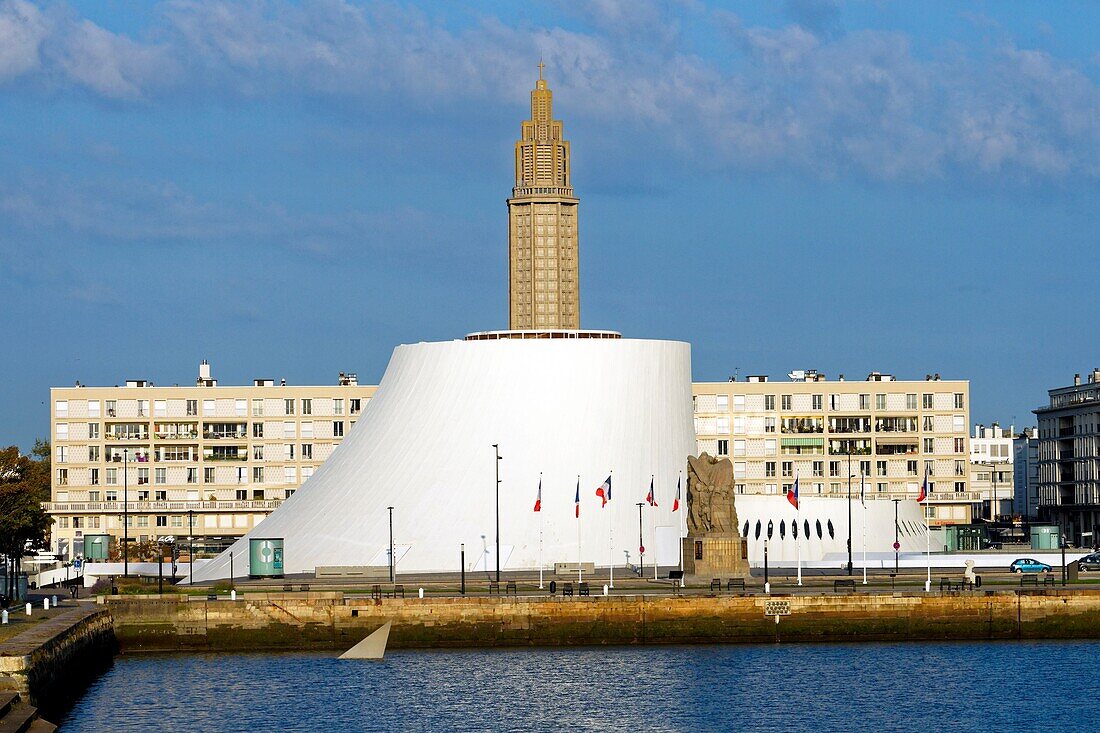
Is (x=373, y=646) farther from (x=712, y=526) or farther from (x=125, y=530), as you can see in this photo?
(x=125, y=530)

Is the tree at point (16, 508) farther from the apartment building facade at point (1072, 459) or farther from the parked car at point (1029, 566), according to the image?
the apartment building facade at point (1072, 459)

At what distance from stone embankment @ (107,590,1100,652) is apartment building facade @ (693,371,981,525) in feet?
180

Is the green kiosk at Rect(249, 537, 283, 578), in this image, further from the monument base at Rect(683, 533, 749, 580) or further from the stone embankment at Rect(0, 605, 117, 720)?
the monument base at Rect(683, 533, 749, 580)

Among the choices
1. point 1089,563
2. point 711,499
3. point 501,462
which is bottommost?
point 1089,563

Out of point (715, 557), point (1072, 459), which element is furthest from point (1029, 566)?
point (1072, 459)

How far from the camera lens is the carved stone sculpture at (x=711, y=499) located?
75438 mm

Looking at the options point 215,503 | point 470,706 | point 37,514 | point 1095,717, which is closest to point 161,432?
point 215,503

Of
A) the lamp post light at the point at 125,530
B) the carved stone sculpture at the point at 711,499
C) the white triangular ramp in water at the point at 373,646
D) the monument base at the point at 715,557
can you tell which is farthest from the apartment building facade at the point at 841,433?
the white triangular ramp in water at the point at 373,646

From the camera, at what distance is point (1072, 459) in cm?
13800

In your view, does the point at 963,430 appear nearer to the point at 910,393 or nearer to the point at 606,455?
the point at 910,393

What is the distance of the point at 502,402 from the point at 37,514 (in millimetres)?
19981

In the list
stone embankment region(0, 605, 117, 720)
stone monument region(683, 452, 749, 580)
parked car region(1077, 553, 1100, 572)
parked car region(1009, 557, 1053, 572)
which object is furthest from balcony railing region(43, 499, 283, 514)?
stone embankment region(0, 605, 117, 720)

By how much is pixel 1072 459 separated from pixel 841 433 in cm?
2417

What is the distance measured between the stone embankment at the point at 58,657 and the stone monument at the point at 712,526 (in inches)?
839
